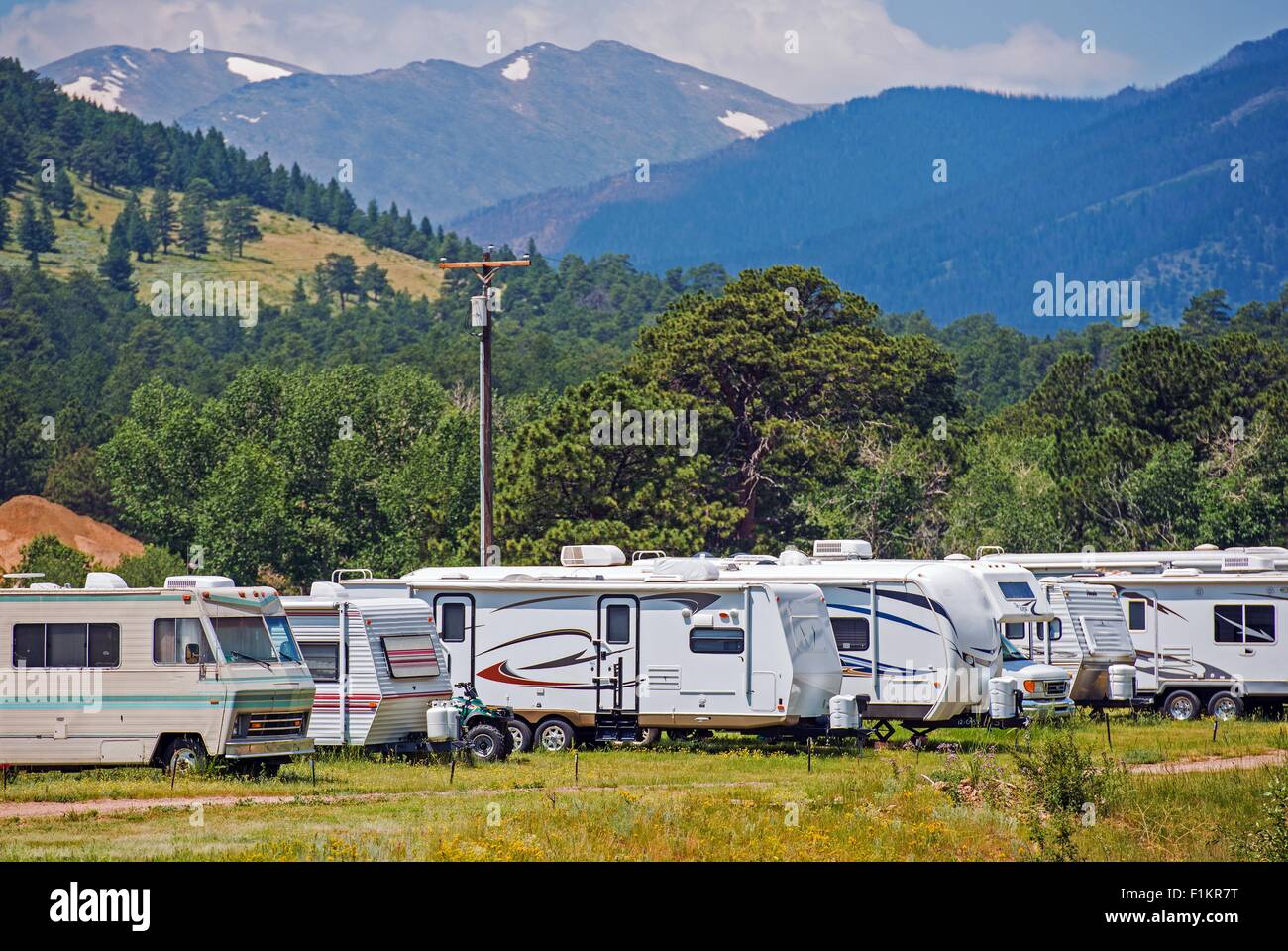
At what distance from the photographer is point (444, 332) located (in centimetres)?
15512

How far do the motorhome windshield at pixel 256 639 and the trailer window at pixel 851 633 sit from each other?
8.78 meters

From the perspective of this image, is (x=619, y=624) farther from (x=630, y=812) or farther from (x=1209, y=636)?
(x=1209, y=636)

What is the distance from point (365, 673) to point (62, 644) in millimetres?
4020

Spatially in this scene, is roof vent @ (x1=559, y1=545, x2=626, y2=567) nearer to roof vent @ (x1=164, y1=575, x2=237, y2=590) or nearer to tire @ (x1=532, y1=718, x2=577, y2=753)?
tire @ (x1=532, y1=718, x2=577, y2=753)

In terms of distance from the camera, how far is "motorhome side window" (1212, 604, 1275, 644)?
32.4 metres

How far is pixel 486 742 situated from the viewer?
25.2m

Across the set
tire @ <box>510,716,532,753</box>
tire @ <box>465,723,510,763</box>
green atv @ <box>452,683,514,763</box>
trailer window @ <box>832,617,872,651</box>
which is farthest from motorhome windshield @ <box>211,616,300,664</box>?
trailer window @ <box>832,617,872,651</box>

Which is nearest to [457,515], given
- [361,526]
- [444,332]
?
[361,526]

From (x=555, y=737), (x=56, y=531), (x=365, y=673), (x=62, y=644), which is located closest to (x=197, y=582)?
(x=62, y=644)

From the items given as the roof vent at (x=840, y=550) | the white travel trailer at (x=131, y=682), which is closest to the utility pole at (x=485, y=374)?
the roof vent at (x=840, y=550)

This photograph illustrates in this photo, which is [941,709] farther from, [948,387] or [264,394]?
[264,394]

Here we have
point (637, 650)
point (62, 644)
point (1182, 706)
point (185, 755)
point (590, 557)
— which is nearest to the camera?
point (185, 755)

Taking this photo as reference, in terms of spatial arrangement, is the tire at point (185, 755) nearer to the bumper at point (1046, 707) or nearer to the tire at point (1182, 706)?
the bumper at point (1046, 707)
